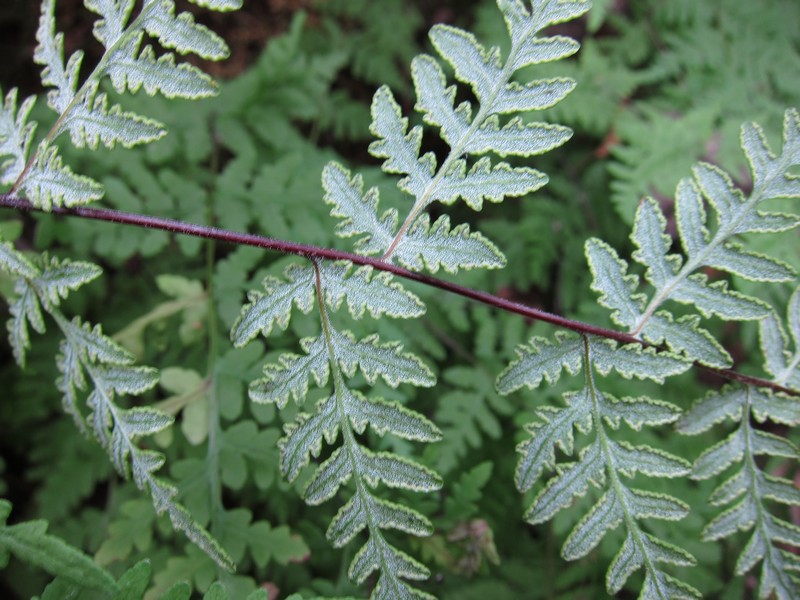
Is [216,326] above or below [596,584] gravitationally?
above

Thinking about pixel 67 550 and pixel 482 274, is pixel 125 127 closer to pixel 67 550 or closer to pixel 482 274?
pixel 67 550

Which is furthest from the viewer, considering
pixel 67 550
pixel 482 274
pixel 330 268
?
pixel 482 274

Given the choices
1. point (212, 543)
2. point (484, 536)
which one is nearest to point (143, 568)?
Answer: point (212, 543)

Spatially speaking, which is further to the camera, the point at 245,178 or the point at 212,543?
the point at 245,178

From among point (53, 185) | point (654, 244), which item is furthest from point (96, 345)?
point (654, 244)

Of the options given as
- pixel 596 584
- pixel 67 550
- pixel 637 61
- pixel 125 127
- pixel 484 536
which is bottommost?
pixel 596 584

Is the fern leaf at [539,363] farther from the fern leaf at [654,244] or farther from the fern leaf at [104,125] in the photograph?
the fern leaf at [104,125]
